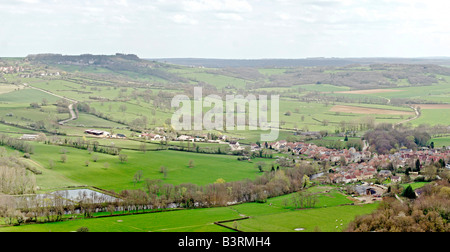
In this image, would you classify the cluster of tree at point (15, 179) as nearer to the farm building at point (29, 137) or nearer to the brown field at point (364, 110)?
the farm building at point (29, 137)

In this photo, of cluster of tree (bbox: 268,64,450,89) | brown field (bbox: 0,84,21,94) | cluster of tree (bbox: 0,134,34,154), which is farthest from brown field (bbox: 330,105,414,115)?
brown field (bbox: 0,84,21,94)

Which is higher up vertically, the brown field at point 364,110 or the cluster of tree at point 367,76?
the cluster of tree at point 367,76

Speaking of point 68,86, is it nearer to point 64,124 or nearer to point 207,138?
point 64,124

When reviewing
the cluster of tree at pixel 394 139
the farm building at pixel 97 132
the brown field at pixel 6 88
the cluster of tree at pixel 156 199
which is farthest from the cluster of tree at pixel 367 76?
the cluster of tree at pixel 156 199

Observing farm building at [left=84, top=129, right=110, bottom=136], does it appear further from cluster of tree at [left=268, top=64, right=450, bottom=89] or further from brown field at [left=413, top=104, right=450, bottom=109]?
cluster of tree at [left=268, top=64, right=450, bottom=89]

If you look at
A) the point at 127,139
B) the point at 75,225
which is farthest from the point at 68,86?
the point at 75,225

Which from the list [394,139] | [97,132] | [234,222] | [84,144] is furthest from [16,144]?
[394,139]
